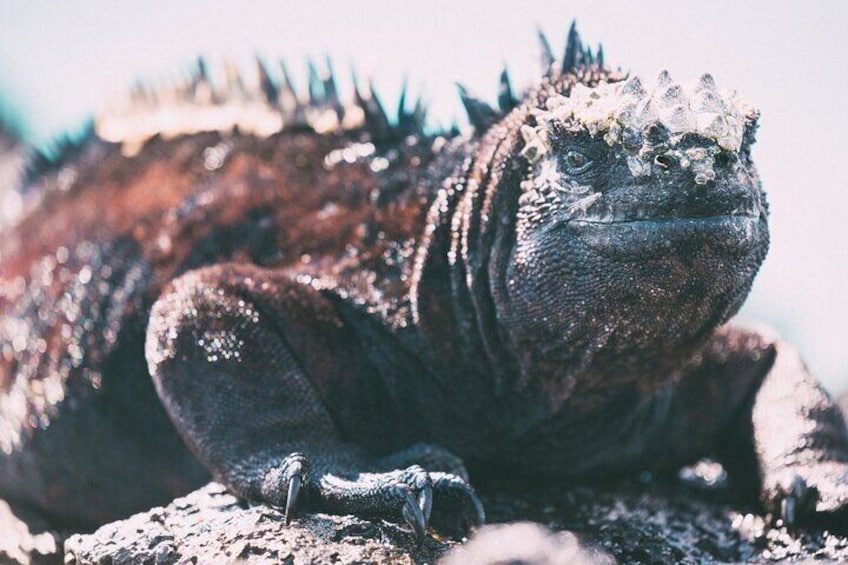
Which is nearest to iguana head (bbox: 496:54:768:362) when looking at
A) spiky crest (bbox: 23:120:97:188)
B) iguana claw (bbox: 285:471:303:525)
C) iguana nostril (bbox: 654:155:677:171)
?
iguana nostril (bbox: 654:155:677:171)

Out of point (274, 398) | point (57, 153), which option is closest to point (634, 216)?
point (274, 398)

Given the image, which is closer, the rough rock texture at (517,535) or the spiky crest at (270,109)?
the rough rock texture at (517,535)

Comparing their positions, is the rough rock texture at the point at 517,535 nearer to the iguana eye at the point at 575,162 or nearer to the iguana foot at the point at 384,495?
the iguana foot at the point at 384,495

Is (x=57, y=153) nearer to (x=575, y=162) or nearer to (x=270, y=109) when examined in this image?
(x=270, y=109)

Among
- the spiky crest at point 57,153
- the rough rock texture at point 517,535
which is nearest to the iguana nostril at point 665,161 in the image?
the rough rock texture at point 517,535

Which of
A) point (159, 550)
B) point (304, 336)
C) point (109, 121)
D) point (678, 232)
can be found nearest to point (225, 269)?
point (304, 336)

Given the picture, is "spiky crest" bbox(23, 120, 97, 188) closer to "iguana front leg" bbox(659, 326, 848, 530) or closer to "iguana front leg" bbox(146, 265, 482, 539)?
"iguana front leg" bbox(146, 265, 482, 539)

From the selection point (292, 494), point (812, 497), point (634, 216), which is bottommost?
point (812, 497)
